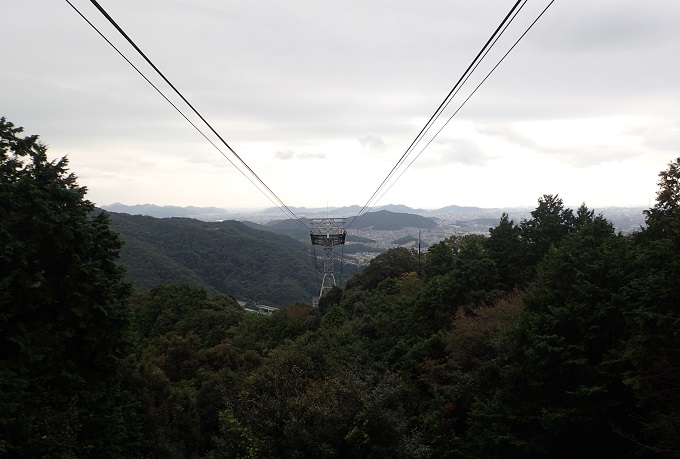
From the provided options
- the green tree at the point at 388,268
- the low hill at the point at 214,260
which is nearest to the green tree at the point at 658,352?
the green tree at the point at 388,268

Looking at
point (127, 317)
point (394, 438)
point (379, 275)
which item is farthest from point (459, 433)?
point (379, 275)

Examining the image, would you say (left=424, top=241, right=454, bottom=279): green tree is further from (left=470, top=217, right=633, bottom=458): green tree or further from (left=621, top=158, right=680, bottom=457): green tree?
(left=621, top=158, right=680, bottom=457): green tree

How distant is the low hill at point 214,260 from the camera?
7675 cm

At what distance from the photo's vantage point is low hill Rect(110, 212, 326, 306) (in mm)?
76750

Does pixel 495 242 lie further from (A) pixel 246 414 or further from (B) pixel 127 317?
(B) pixel 127 317

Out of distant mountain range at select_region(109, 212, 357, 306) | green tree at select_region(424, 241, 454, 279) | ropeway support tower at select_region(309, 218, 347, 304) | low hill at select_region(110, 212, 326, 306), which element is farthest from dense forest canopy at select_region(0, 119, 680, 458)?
low hill at select_region(110, 212, 326, 306)

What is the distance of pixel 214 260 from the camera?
96875 mm

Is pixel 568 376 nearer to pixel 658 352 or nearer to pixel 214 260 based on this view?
pixel 658 352

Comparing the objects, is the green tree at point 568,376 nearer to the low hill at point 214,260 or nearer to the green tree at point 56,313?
the green tree at point 56,313

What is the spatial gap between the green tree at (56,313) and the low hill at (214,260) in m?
64.5

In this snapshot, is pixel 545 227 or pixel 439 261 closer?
pixel 545 227

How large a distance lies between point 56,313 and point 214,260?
9013cm

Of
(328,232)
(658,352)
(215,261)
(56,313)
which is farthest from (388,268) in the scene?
(215,261)

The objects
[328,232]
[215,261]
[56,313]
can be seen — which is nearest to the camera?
[56,313]
